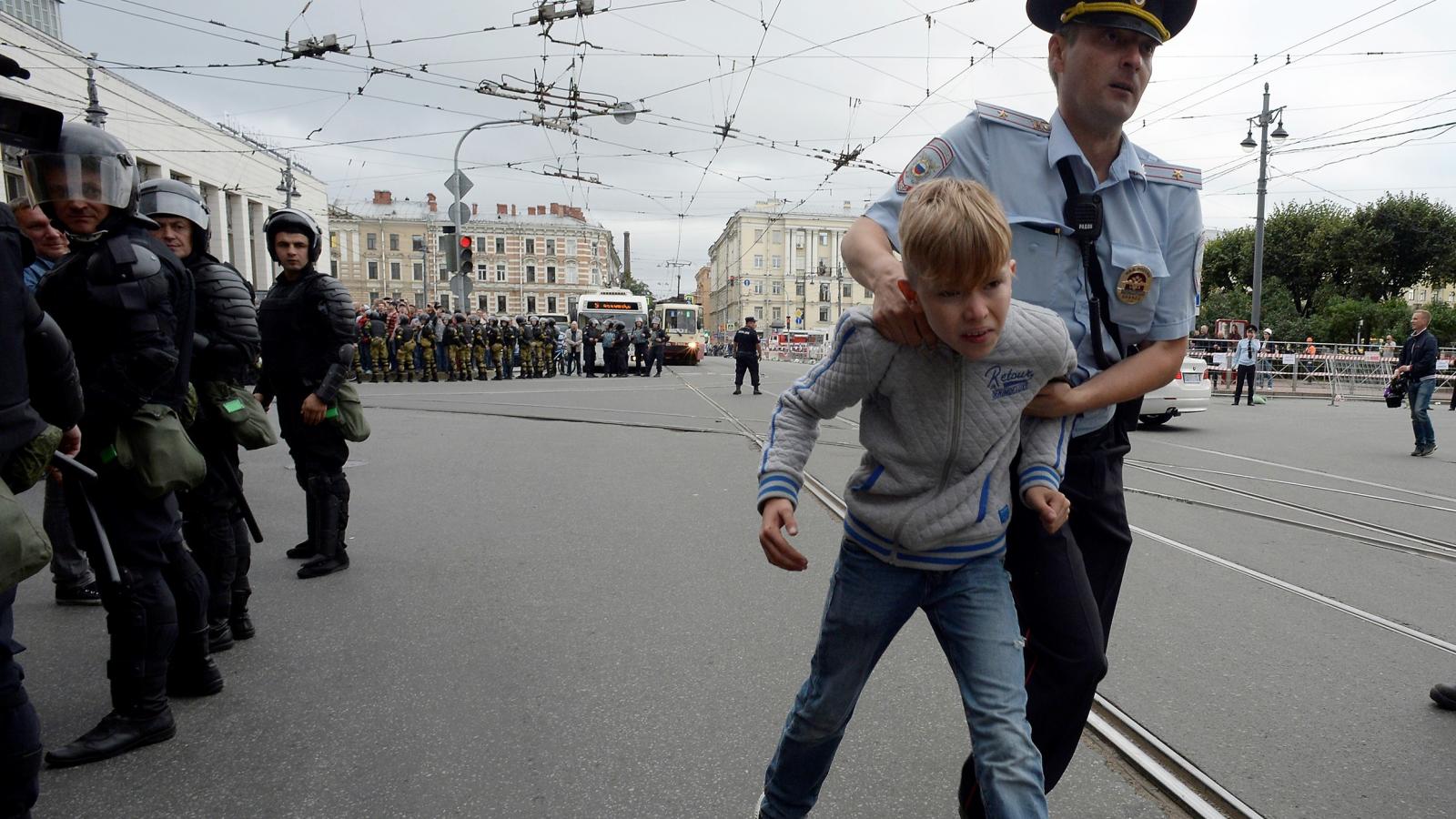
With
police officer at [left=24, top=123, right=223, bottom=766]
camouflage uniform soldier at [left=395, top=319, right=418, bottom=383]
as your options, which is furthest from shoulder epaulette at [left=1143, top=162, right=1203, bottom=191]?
camouflage uniform soldier at [left=395, top=319, right=418, bottom=383]

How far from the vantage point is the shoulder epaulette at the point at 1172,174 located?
6.75 ft

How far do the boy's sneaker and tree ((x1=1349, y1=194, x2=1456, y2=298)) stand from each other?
174ft

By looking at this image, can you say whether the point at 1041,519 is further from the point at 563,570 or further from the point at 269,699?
the point at 563,570

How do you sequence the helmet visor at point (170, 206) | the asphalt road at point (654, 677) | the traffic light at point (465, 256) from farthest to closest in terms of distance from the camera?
1. the traffic light at point (465, 256)
2. the helmet visor at point (170, 206)
3. the asphalt road at point (654, 677)

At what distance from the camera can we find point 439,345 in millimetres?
23969

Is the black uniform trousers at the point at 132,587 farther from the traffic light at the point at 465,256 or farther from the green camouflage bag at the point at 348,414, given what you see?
the traffic light at the point at 465,256

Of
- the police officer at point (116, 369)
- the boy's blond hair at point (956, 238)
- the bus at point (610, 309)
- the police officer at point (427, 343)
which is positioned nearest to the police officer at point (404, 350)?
the police officer at point (427, 343)

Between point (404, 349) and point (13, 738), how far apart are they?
21.5m

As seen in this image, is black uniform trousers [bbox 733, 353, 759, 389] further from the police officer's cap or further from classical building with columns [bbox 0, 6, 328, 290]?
the police officer's cap

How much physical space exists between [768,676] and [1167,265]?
2.12 meters

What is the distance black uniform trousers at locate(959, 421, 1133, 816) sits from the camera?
1.88 meters

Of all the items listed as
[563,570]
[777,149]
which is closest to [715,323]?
[777,149]

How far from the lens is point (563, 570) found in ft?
16.1

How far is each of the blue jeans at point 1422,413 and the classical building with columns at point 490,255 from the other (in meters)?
82.8
